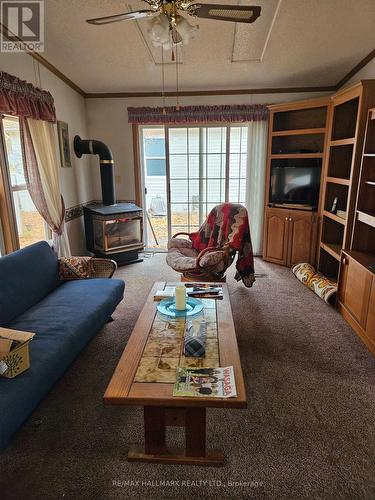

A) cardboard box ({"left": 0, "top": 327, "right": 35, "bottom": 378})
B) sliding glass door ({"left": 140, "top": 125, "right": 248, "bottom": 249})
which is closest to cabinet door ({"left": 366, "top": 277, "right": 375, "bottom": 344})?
cardboard box ({"left": 0, "top": 327, "right": 35, "bottom": 378})

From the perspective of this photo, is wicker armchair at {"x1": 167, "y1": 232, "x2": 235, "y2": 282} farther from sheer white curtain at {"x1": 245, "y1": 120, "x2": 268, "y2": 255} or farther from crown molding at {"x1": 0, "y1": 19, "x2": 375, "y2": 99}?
crown molding at {"x1": 0, "y1": 19, "x2": 375, "y2": 99}

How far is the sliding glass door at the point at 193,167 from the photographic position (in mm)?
4758

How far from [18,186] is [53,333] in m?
1.76

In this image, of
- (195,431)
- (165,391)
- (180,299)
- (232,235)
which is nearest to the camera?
(165,391)

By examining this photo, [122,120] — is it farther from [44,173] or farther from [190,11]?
[190,11]

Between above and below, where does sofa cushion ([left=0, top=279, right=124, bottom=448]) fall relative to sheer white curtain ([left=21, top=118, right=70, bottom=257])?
below

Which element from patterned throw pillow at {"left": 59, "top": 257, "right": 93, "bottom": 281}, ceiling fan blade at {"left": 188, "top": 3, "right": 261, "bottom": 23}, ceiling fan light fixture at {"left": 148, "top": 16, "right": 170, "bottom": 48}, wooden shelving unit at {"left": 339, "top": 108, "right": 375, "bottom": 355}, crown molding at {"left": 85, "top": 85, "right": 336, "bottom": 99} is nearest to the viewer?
ceiling fan blade at {"left": 188, "top": 3, "right": 261, "bottom": 23}

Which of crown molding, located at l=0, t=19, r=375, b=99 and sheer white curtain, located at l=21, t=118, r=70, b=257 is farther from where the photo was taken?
crown molding, located at l=0, t=19, r=375, b=99

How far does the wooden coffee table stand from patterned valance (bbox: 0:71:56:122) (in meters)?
2.16

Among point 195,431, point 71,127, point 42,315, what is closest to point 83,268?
point 42,315

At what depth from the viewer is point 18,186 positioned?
3059 millimetres

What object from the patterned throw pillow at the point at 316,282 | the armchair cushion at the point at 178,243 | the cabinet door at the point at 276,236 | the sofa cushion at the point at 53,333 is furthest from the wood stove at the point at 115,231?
the patterned throw pillow at the point at 316,282

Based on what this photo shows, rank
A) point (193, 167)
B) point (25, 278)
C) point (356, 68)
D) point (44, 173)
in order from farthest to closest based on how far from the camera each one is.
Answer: point (193, 167)
point (356, 68)
point (44, 173)
point (25, 278)

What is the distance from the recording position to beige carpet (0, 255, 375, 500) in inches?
56.2
